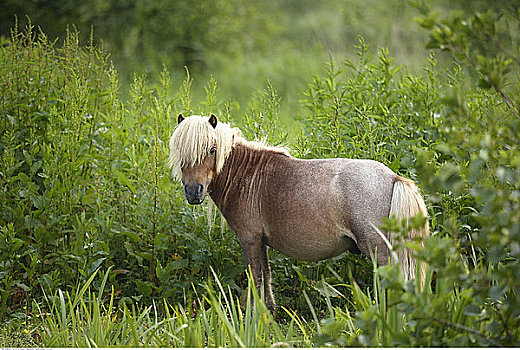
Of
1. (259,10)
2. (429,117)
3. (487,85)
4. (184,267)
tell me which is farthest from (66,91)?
(259,10)

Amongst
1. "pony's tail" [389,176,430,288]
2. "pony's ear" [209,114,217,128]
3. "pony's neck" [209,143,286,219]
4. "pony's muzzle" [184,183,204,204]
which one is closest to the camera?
"pony's tail" [389,176,430,288]

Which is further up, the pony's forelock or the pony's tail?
the pony's forelock

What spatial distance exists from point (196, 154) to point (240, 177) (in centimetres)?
35

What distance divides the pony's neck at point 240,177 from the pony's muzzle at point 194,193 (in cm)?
25

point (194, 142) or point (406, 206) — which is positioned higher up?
point (194, 142)

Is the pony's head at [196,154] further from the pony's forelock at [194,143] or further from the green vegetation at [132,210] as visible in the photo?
the green vegetation at [132,210]

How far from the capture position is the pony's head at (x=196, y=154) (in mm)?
3064

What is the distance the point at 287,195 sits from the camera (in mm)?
3145

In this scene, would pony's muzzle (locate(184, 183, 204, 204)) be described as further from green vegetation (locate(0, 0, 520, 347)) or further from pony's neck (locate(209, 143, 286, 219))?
green vegetation (locate(0, 0, 520, 347))

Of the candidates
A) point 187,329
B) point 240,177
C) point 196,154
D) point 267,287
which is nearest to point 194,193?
point 196,154

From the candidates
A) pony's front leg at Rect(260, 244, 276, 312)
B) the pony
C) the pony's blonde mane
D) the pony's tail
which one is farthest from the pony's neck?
the pony's tail

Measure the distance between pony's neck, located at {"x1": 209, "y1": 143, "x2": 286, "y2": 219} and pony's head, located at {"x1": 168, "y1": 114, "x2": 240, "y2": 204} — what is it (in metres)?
0.14

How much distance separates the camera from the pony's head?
3.06 m

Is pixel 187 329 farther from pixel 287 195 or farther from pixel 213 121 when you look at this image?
pixel 213 121
